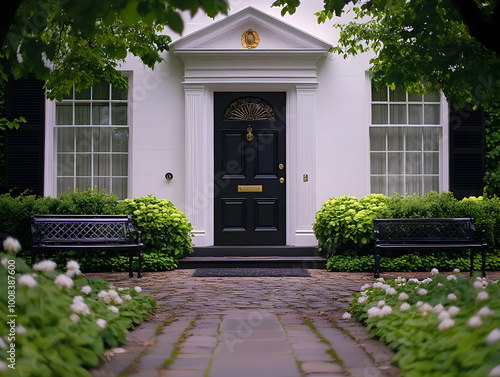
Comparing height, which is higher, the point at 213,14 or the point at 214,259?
the point at 213,14

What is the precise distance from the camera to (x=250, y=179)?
10.7m

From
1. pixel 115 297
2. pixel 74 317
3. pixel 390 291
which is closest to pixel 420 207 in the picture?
pixel 390 291

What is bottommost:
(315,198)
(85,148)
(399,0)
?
(315,198)

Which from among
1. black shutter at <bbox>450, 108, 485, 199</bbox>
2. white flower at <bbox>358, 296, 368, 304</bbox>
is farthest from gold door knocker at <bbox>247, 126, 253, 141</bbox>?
white flower at <bbox>358, 296, 368, 304</bbox>

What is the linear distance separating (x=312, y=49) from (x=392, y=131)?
7.19 ft

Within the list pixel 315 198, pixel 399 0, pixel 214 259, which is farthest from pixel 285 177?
pixel 399 0

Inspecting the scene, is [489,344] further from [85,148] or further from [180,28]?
[85,148]

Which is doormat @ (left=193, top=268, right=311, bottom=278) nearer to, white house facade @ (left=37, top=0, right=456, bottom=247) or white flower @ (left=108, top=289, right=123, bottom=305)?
white house facade @ (left=37, top=0, right=456, bottom=247)

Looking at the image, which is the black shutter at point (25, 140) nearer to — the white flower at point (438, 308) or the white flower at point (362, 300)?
the white flower at point (362, 300)

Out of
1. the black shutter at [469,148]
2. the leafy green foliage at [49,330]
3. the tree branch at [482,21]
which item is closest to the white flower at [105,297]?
the leafy green foliage at [49,330]

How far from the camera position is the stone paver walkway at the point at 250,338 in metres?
3.40

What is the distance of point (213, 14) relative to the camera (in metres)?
3.14

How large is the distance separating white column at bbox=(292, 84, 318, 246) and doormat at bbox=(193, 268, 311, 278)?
1279mm

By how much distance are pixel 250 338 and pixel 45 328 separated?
1.71 metres
